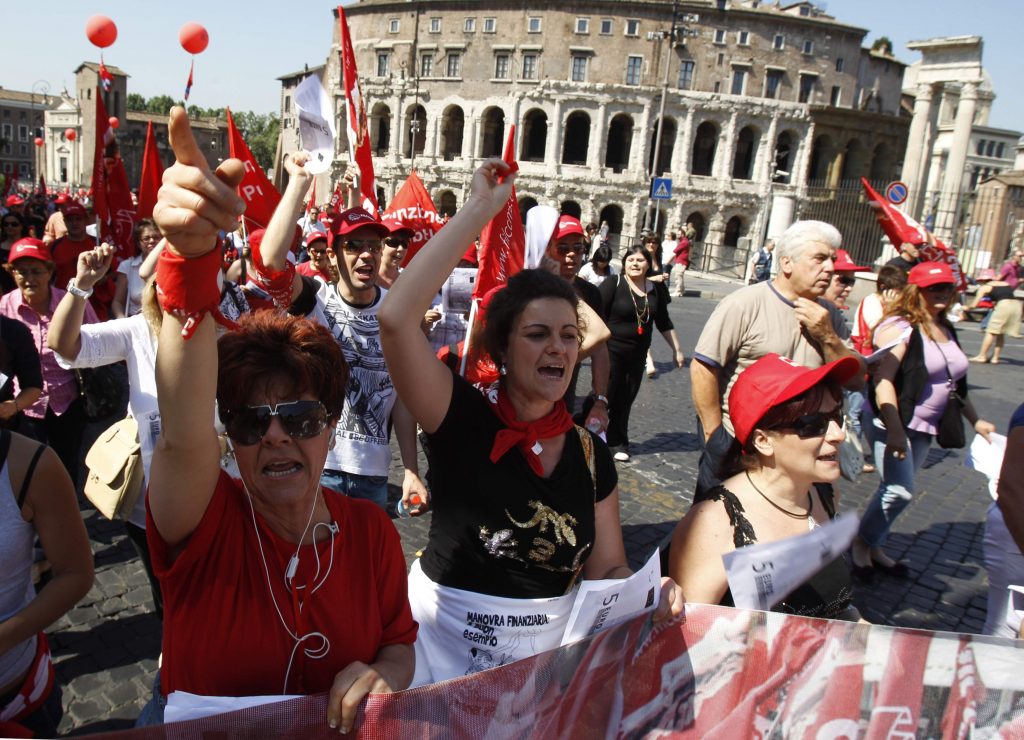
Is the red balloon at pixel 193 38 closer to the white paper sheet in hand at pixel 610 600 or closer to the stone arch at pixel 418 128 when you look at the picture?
the white paper sheet in hand at pixel 610 600

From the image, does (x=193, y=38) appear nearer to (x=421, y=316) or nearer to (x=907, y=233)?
(x=421, y=316)

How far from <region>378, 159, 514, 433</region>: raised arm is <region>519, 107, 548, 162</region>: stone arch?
46467 mm

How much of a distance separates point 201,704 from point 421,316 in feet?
3.33

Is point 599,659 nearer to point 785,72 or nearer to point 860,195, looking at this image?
point 860,195

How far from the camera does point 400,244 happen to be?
14.3ft

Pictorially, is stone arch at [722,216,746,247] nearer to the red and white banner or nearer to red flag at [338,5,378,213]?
red flag at [338,5,378,213]

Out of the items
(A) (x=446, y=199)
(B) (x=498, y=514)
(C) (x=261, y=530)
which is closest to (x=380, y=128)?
(A) (x=446, y=199)

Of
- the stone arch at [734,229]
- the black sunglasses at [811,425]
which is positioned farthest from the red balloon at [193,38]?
the stone arch at [734,229]

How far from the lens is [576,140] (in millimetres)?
46938

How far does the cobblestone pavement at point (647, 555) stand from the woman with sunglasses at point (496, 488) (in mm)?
133

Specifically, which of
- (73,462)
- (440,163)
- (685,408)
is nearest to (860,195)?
(440,163)

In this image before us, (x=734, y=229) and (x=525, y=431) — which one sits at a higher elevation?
(x=734, y=229)

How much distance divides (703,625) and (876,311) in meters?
4.85

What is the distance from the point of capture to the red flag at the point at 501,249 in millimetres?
3969
